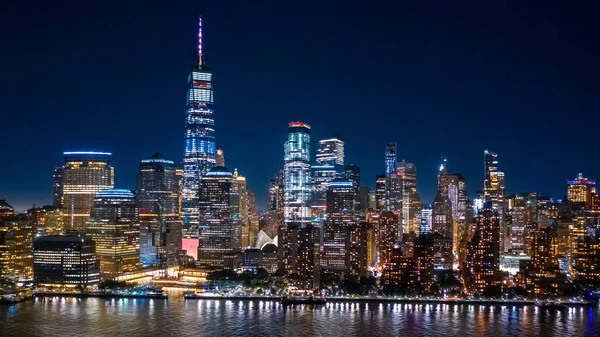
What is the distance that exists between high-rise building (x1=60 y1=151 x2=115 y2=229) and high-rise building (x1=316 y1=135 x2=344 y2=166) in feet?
121

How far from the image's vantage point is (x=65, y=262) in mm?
50938

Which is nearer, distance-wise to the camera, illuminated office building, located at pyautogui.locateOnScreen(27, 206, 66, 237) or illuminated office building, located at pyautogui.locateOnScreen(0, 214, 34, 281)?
illuminated office building, located at pyautogui.locateOnScreen(0, 214, 34, 281)

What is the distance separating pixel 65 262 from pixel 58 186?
39427 millimetres

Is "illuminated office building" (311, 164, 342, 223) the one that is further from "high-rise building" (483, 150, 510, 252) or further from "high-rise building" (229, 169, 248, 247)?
"high-rise building" (483, 150, 510, 252)

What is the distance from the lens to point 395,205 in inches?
3484

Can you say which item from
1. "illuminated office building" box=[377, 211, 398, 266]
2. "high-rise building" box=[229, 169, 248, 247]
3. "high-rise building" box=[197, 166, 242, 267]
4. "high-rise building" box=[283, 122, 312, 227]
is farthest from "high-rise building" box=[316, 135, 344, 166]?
"illuminated office building" box=[377, 211, 398, 266]

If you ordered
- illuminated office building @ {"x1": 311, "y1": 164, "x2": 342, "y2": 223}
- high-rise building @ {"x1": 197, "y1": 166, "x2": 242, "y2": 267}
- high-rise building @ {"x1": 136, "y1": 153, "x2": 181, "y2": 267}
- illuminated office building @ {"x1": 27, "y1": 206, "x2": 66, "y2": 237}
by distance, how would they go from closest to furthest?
1. high-rise building @ {"x1": 136, "y1": 153, "x2": 181, "y2": 267}
2. high-rise building @ {"x1": 197, "y1": 166, "x2": 242, "y2": 267}
3. illuminated office building @ {"x1": 27, "y1": 206, "x2": 66, "y2": 237}
4. illuminated office building @ {"x1": 311, "y1": 164, "x2": 342, "y2": 223}

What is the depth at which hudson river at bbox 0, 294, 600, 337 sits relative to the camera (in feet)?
113

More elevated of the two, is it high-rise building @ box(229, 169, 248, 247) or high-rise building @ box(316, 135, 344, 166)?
high-rise building @ box(316, 135, 344, 166)

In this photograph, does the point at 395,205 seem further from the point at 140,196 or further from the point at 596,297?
the point at 596,297

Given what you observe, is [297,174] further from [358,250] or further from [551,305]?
[551,305]

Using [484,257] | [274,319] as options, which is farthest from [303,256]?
[484,257]

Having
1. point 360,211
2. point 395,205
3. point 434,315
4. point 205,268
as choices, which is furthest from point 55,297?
point 395,205

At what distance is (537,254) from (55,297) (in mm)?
38266
